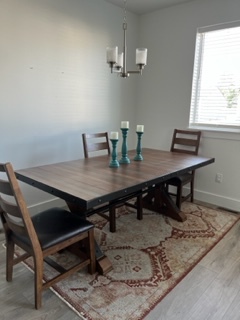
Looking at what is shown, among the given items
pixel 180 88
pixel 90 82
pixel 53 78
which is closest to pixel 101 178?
pixel 53 78

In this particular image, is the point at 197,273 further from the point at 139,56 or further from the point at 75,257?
the point at 139,56

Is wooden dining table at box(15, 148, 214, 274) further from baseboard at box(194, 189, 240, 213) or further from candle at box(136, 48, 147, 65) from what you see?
candle at box(136, 48, 147, 65)

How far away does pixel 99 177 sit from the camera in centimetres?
189

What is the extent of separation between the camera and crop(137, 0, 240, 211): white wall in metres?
3.06

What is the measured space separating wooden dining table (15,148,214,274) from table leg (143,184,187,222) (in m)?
0.01

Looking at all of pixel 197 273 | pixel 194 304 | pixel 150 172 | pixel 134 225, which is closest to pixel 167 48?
pixel 150 172

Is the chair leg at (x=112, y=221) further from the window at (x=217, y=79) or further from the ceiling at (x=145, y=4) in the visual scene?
the ceiling at (x=145, y=4)

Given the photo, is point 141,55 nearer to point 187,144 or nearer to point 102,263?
point 187,144

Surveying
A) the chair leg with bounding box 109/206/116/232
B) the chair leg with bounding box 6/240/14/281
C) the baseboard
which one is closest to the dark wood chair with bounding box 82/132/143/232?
the chair leg with bounding box 109/206/116/232

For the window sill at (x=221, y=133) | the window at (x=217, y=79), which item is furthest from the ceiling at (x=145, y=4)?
the window sill at (x=221, y=133)

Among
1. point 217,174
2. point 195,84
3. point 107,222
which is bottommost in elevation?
point 107,222

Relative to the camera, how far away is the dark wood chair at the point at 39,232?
4.60 feet

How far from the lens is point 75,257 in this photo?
2.09 meters

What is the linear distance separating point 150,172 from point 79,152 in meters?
1.39
